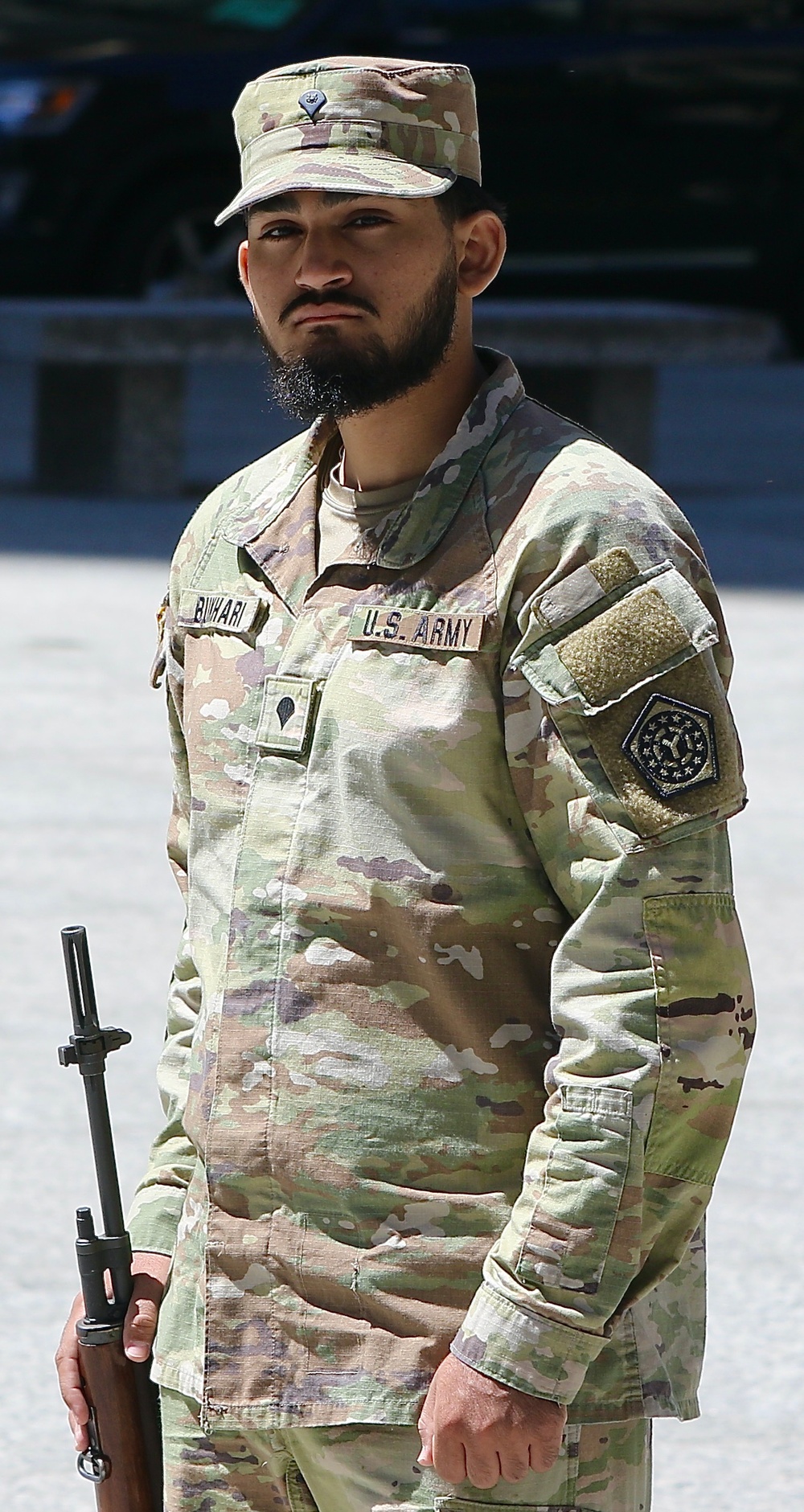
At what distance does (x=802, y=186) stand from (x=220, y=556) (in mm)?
12167

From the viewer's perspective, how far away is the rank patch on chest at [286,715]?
2.04 m

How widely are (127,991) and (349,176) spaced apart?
3.17 m

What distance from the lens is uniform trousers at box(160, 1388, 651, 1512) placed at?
1938mm

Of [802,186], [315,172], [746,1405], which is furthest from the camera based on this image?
[802,186]

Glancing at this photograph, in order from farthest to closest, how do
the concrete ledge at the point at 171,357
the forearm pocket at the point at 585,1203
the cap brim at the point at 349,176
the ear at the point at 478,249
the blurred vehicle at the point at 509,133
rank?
the blurred vehicle at the point at 509,133
the concrete ledge at the point at 171,357
the ear at the point at 478,249
the cap brim at the point at 349,176
the forearm pocket at the point at 585,1203

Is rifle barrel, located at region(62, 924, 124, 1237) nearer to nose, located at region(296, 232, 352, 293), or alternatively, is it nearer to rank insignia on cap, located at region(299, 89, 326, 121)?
nose, located at region(296, 232, 352, 293)

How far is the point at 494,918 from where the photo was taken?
77.4 inches

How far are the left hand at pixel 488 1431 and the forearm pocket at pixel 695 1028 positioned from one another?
0.69 feet

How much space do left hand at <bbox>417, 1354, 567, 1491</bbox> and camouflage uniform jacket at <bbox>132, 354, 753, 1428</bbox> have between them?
0.02m

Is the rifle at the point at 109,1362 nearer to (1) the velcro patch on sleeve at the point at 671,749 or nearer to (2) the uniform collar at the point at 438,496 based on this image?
(2) the uniform collar at the point at 438,496

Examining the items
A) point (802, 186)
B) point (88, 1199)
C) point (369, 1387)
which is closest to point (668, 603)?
point (369, 1387)

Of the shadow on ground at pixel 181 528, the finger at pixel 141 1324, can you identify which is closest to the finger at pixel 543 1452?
the finger at pixel 141 1324

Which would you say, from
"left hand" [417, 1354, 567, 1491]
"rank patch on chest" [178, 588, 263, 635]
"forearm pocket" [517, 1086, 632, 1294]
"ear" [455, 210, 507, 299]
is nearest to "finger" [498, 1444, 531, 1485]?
"left hand" [417, 1354, 567, 1491]

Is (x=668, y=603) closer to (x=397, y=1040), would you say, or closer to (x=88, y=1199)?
(x=397, y=1040)
